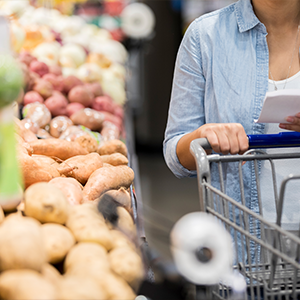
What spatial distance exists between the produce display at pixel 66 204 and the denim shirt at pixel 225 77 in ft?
0.95

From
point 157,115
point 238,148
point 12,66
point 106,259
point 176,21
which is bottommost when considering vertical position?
point 157,115

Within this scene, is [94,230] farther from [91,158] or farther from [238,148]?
[91,158]

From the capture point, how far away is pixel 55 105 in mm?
1981

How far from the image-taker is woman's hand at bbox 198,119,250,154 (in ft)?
2.81

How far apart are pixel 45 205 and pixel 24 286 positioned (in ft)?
0.61

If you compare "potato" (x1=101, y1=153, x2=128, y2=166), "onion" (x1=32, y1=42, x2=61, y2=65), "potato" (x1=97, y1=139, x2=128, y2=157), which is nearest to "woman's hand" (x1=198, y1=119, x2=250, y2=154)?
"potato" (x1=101, y1=153, x2=128, y2=166)

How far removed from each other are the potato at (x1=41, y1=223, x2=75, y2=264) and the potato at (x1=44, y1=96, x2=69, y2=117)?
1423mm

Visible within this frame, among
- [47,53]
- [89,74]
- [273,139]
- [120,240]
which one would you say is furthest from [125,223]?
[47,53]

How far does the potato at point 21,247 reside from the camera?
51cm

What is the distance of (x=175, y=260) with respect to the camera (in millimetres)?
502

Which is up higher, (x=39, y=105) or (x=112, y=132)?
(x=39, y=105)

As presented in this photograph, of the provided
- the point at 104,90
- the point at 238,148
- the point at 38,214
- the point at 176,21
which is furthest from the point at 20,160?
the point at 176,21

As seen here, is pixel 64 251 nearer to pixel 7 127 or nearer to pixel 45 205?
pixel 45 205

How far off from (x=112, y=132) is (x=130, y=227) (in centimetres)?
121
